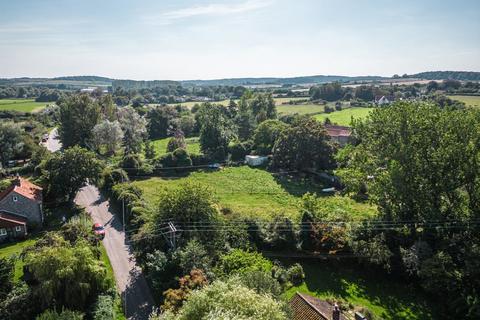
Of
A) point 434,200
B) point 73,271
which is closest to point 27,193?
point 73,271

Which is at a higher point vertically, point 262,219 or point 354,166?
point 354,166

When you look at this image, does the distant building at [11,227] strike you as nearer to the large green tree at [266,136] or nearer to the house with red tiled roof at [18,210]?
the house with red tiled roof at [18,210]

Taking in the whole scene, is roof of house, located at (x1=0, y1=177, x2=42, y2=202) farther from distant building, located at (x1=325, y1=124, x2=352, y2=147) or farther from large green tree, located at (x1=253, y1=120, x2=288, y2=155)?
distant building, located at (x1=325, y1=124, x2=352, y2=147)

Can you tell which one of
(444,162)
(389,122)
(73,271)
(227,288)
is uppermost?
(389,122)

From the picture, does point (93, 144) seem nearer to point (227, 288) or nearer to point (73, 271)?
point (73, 271)

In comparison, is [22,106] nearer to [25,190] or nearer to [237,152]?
[237,152]

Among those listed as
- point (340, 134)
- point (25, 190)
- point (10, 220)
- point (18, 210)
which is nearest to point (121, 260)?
point (10, 220)
